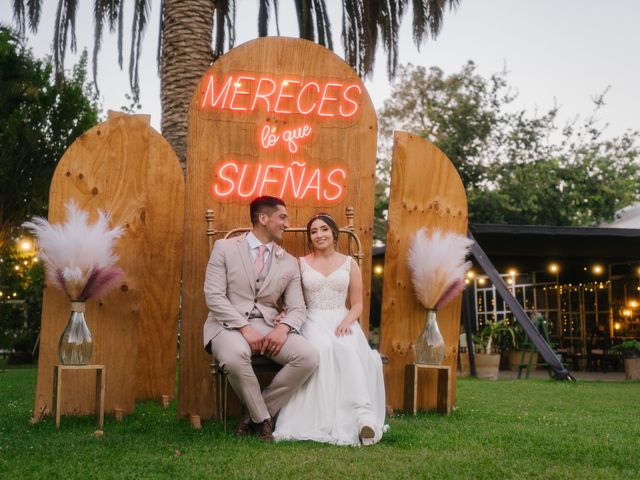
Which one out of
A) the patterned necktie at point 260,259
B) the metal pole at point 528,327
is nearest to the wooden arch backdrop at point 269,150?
the patterned necktie at point 260,259

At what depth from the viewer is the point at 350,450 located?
437 centimetres

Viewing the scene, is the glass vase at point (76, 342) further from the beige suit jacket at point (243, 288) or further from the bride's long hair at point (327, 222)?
the bride's long hair at point (327, 222)

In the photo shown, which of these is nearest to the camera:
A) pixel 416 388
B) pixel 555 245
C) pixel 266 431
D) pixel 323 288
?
pixel 266 431

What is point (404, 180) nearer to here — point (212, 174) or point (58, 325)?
point (212, 174)

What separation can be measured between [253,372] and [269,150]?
84.4 inches

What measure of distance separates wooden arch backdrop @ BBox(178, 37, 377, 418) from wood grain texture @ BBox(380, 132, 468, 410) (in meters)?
0.35

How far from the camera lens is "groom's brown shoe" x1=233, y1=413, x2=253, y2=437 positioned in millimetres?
4941

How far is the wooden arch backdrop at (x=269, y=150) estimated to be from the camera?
5914mm

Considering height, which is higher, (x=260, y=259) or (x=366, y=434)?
(x=260, y=259)

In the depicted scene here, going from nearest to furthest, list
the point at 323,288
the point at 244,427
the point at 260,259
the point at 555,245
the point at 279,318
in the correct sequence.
Answer: the point at 244,427 < the point at 279,318 < the point at 260,259 < the point at 323,288 < the point at 555,245

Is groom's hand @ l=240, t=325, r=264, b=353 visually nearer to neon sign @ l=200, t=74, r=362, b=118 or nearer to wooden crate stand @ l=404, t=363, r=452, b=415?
wooden crate stand @ l=404, t=363, r=452, b=415

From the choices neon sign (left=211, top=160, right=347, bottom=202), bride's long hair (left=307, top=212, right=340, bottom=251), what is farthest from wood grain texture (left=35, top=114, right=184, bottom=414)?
bride's long hair (left=307, top=212, right=340, bottom=251)

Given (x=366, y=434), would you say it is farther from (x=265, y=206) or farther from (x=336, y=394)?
(x=265, y=206)

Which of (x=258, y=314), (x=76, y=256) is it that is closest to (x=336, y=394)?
(x=258, y=314)
